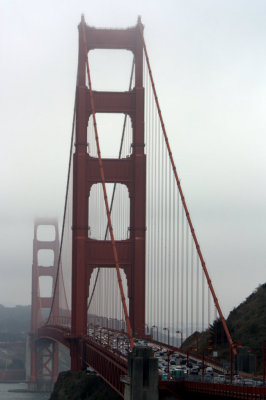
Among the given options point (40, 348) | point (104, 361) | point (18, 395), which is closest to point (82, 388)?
point (104, 361)

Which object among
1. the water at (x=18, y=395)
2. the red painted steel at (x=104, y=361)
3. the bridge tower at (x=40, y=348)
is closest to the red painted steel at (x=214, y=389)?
the red painted steel at (x=104, y=361)

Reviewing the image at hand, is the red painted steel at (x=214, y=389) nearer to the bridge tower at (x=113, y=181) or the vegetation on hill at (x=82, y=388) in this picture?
the vegetation on hill at (x=82, y=388)

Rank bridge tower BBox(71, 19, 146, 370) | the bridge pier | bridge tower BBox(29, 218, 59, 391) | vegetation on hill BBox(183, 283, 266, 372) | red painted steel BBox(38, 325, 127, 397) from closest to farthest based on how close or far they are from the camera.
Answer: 1. the bridge pier
2. red painted steel BBox(38, 325, 127, 397)
3. vegetation on hill BBox(183, 283, 266, 372)
4. bridge tower BBox(71, 19, 146, 370)
5. bridge tower BBox(29, 218, 59, 391)

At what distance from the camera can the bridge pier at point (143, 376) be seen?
2911 cm

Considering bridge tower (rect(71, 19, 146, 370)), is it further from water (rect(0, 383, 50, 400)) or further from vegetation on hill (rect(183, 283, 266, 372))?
water (rect(0, 383, 50, 400))

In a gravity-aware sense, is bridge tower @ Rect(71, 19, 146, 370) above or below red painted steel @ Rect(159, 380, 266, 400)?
above

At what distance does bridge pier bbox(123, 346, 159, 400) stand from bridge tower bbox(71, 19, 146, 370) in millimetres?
18579

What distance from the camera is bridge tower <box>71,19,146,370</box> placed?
48.6 metres

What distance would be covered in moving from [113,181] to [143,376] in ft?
68.6

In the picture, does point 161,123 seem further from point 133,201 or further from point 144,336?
point 144,336

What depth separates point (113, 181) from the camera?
161 ft

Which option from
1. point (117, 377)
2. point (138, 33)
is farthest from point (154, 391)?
point (138, 33)

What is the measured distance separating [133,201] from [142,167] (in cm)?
184

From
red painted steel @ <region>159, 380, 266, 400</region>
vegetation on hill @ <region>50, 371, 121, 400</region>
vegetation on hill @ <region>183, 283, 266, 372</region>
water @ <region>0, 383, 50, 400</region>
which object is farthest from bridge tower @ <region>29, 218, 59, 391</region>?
red painted steel @ <region>159, 380, 266, 400</region>
